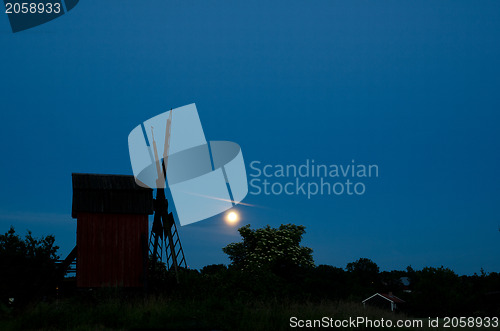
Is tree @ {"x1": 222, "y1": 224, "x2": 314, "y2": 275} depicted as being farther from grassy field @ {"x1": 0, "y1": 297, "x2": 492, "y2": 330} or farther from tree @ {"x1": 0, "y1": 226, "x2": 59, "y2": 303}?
grassy field @ {"x1": 0, "y1": 297, "x2": 492, "y2": 330}

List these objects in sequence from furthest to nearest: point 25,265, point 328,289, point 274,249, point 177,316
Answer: point 274,249, point 328,289, point 25,265, point 177,316

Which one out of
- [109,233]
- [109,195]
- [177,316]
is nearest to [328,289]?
[109,233]

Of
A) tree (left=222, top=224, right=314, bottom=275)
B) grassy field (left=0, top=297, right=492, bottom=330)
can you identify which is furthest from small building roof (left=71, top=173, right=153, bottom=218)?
tree (left=222, top=224, right=314, bottom=275)

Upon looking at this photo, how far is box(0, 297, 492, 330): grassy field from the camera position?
18062 millimetres

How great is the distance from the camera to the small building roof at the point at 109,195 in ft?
107

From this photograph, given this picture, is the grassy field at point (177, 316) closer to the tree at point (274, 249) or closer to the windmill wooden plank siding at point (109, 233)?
the windmill wooden plank siding at point (109, 233)

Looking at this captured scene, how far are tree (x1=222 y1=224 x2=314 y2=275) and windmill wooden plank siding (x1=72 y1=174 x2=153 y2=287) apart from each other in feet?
84.3

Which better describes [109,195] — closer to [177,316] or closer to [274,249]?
[177,316]

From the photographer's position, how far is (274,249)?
5959 cm

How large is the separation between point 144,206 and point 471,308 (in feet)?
75.8

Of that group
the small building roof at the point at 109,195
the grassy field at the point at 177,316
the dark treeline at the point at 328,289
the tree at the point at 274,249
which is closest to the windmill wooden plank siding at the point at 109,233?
the small building roof at the point at 109,195

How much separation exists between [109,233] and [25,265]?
524 centimetres

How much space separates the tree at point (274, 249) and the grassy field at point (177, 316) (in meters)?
36.8

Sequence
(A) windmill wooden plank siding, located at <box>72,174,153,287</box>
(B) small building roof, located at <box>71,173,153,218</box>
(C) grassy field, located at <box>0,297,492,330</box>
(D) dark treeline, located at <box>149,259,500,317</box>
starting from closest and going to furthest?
1. (C) grassy field, located at <box>0,297,492,330</box>
2. (D) dark treeline, located at <box>149,259,500,317</box>
3. (A) windmill wooden plank siding, located at <box>72,174,153,287</box>
4. (B) small building roof, located at <box>71,173,153,218</box>
